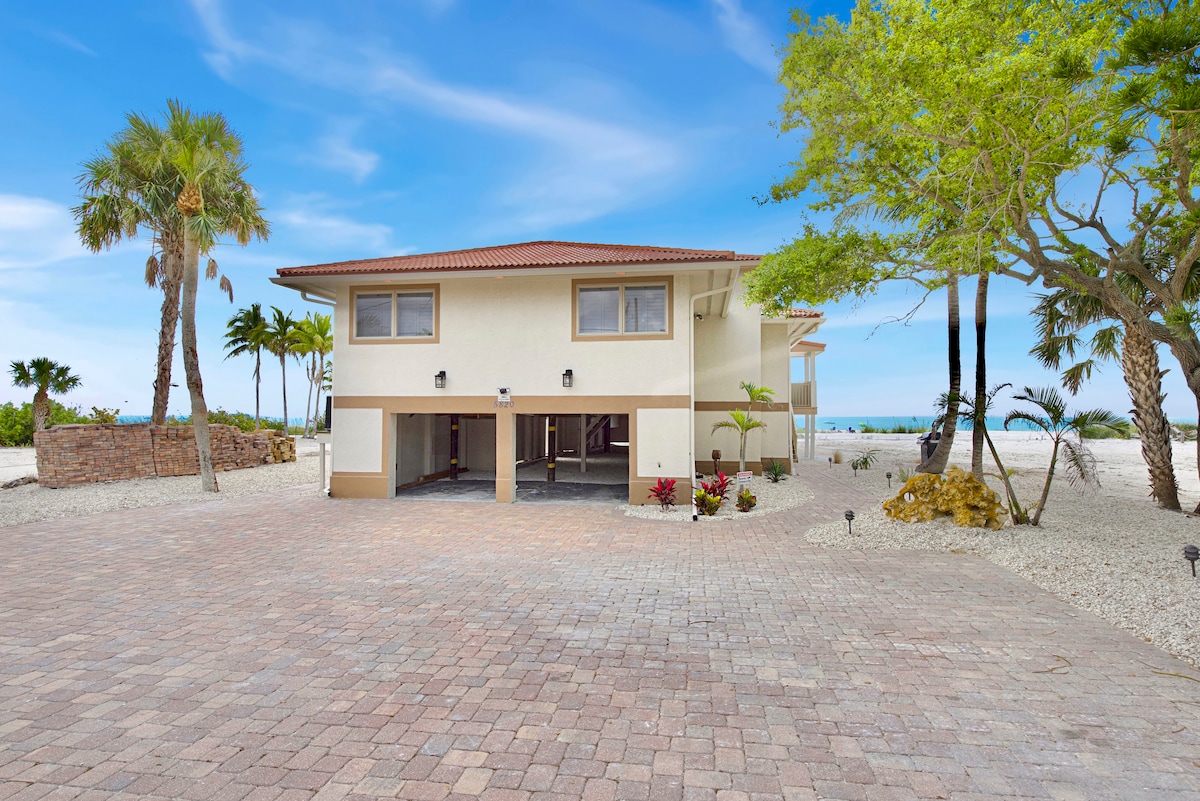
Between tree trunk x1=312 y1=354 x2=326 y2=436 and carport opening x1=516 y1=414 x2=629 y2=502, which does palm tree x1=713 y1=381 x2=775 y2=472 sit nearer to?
carport opening x1=516 y1=414 x2=629 y2=502

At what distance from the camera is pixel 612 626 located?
17.0ft

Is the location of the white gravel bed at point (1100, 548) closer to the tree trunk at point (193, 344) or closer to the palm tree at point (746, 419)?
the palm tree at point (746, 419)

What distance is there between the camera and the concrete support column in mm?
12391

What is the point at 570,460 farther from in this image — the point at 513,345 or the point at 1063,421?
the point at 1063,421

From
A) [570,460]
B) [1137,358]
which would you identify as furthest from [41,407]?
[1137,358]

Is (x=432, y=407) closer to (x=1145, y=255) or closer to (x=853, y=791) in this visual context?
(x=853, y=791)

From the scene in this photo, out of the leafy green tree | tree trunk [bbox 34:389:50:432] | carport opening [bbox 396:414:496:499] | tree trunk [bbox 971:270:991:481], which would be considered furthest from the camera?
tree trunk [bbox 34:389:50:432]

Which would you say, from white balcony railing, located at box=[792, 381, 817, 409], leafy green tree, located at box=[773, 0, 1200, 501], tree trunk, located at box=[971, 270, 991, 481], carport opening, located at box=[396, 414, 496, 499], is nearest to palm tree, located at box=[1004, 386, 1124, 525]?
leafy green tree, located at box=[773, 0, 1200, 501]

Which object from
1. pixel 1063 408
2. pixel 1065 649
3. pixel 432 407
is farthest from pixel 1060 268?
pixel 432 407

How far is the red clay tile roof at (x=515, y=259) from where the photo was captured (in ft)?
37.2

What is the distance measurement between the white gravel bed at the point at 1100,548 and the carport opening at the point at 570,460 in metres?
5.88

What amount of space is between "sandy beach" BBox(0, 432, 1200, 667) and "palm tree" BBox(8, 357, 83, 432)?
5619 millimetres

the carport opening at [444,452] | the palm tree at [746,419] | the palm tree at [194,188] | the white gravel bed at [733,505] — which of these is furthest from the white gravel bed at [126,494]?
the palm tree at [746,419]

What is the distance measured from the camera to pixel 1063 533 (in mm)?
8703
